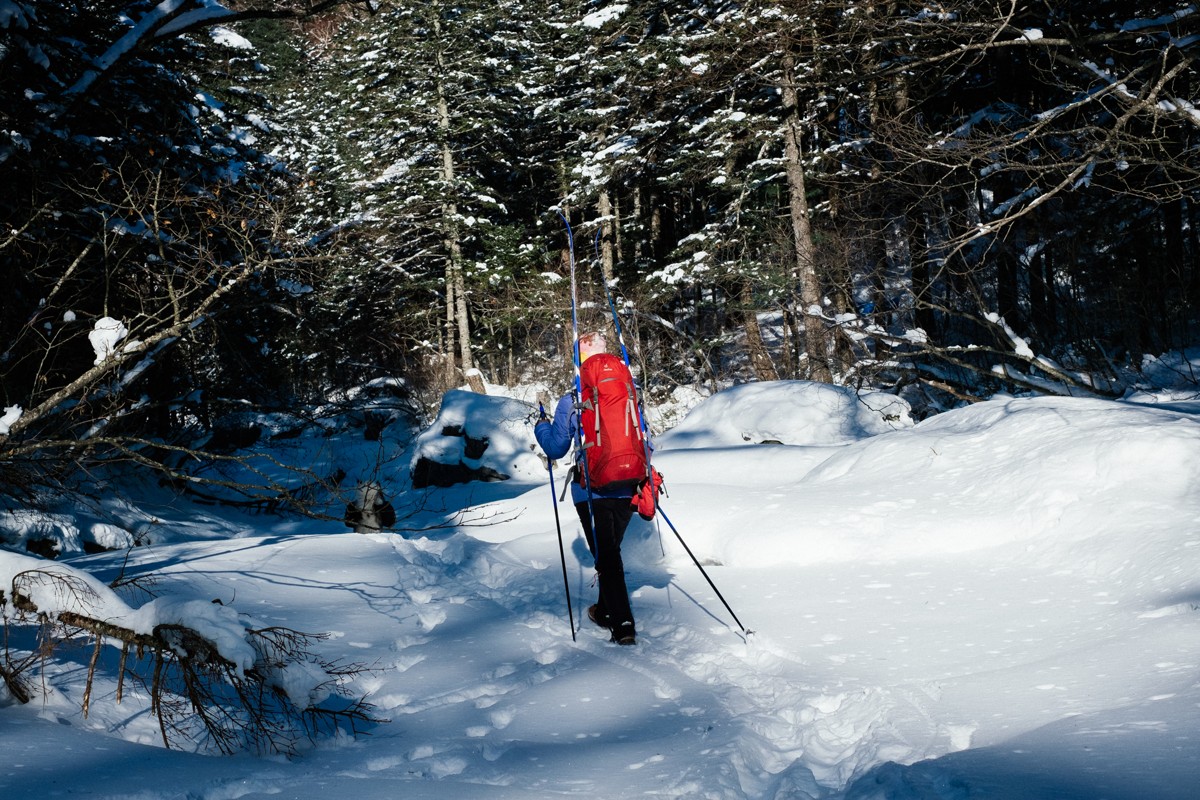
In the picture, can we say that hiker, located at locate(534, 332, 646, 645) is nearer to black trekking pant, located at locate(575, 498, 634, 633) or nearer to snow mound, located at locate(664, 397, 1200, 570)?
black trekking pant, located at locate(575, 498, 634, 633)

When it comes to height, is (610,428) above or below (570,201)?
below

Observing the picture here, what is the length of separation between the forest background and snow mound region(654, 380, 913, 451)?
100 centimetres

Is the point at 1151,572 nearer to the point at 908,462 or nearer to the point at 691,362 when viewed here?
the point at 908,462

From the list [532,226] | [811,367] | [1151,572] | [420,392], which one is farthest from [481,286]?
[1151,572]

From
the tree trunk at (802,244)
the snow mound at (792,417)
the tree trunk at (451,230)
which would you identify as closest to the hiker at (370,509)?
the snow mound at (792,417)

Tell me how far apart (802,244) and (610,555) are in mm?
12628

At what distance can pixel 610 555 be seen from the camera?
5152 mm

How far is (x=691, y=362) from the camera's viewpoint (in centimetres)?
1977

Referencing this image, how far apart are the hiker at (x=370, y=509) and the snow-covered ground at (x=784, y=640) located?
2.80ft

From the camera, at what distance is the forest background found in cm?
796

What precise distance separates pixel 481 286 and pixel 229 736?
2253 centimetres

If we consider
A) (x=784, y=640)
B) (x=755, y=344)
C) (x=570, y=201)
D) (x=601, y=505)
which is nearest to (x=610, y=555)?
(x=601, y=505)

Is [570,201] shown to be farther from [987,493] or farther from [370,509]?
[987,493]

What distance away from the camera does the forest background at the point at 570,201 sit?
26.1 ft
